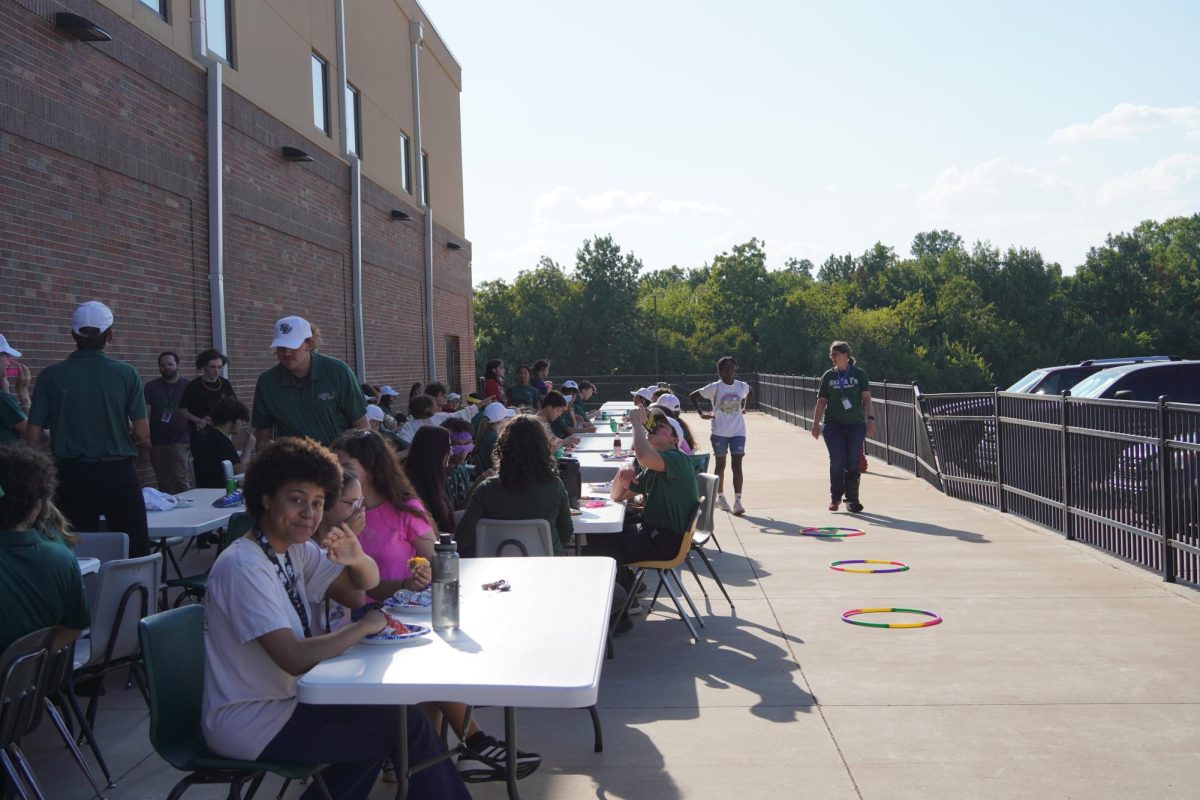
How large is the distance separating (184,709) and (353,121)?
16677 millimetres

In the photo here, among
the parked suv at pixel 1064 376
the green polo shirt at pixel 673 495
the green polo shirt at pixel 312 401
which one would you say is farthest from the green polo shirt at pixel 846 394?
the green polo shirt at pixel 312 401

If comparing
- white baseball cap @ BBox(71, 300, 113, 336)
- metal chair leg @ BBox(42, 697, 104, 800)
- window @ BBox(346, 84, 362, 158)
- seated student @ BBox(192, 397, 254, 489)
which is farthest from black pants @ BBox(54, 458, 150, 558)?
window @ BBox(346, 84, 362, 158)

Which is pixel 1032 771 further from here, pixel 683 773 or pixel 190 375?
pixel 190 375

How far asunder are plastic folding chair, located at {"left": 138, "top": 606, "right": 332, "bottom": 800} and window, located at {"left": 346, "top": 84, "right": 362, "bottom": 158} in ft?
51.1

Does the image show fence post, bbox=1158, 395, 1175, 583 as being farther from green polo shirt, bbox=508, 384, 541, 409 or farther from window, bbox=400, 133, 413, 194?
window, bbox=400, 133, 413, 194

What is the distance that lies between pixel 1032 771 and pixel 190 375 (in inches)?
375

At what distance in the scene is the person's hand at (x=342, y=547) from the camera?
368 centimetres

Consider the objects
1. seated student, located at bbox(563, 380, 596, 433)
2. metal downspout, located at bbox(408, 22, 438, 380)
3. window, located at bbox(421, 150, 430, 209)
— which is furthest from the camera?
window, located at bbox(421, 150, 430, 209)

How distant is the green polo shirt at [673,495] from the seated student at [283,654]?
3635 mm

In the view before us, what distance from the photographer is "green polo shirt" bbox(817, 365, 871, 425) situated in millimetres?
12289

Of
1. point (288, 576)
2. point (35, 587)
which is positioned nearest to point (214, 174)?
point (35, 587)

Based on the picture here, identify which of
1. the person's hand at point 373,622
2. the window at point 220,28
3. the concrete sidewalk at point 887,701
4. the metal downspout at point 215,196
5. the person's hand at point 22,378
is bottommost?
the concrete sidewalk at point 887,701

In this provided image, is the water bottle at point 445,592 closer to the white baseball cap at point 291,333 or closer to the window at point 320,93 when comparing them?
the white baseball cap at point 291,333

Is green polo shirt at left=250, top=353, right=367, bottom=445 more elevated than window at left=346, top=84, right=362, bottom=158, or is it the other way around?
window at left=346, top=84, right=362, bottom=158
